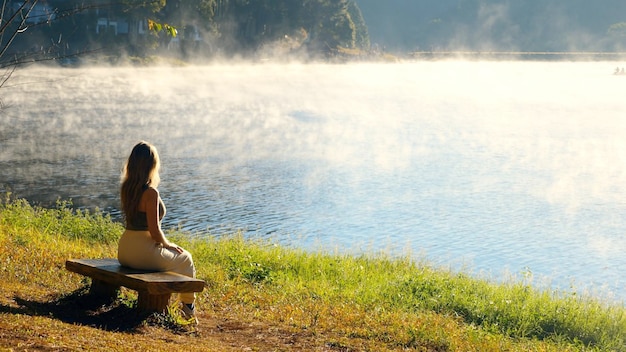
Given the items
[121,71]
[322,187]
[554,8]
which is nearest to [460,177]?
[322,187]

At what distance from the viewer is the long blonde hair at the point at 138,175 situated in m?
8.55

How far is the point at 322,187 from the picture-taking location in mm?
28047

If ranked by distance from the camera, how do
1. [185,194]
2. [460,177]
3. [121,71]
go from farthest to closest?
[121,71] → [460,177] → [185,194]

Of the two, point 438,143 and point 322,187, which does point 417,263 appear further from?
point 438,143

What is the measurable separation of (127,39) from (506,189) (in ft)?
196

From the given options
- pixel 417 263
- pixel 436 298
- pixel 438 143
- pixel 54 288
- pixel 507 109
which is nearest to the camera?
pixel 54 288

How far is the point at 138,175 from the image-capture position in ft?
28.2

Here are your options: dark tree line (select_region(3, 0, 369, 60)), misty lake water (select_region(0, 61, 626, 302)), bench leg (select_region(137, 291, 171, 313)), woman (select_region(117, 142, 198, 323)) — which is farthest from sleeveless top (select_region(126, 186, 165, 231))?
dark tree line (select_region(3, 0, 369, 60))

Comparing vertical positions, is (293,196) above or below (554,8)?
below

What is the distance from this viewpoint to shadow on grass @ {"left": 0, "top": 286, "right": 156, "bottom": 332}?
331 inches

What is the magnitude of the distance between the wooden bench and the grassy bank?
146 millimetres

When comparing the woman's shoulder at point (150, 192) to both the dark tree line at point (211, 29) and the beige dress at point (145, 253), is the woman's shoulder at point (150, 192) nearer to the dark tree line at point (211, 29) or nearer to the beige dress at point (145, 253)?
the beige dress at point (145, 253)

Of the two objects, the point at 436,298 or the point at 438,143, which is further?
the point at 438,143

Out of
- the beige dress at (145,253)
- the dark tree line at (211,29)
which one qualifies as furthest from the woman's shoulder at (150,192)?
the dark tree line at (211,29)
